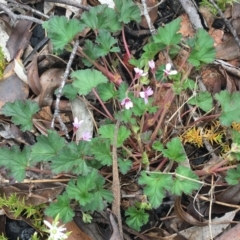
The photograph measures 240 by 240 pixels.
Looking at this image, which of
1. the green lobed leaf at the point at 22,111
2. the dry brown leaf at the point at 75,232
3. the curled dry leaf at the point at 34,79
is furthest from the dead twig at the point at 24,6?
the dry brown leaf at the point at 75,232

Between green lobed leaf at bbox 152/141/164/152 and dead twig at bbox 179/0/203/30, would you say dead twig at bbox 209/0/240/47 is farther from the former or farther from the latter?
green lobed leaf at bbox 152/141/164/152

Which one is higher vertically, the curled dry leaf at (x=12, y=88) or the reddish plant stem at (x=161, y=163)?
the curled dry leaf at (x=12, y=88)

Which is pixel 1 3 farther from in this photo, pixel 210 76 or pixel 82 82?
pixel 210 76

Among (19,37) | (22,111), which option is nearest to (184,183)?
(22,111)

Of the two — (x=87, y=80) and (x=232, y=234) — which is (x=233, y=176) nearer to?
(x=232, y=234)

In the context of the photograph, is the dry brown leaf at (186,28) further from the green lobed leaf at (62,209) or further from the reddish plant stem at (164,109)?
the green lobed leaf at (62,209)

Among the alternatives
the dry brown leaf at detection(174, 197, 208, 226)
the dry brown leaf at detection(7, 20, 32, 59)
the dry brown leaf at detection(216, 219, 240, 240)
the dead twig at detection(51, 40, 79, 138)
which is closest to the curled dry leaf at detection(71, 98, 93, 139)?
the dead twig at detection(51, 40, 79, 138)
